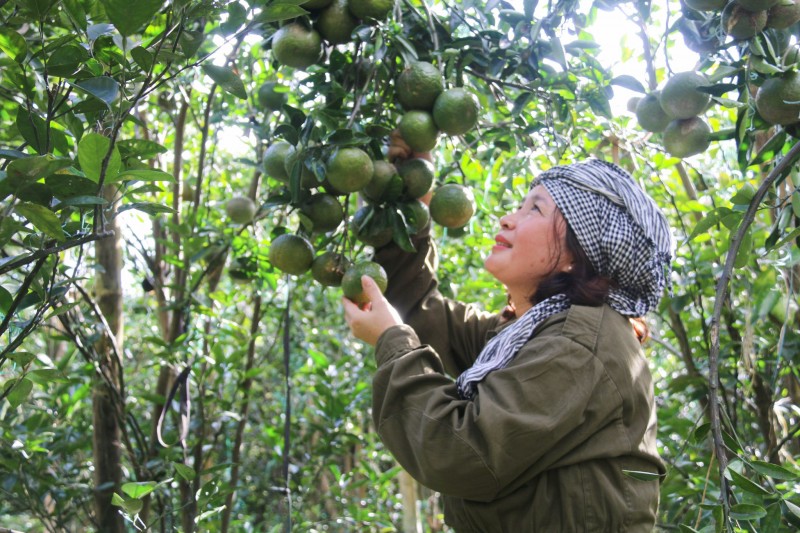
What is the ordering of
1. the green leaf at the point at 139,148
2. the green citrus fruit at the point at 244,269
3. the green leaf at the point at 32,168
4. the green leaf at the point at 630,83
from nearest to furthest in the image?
the green leaf at the point at 32,168 → the green leaf at the point at 139,148 → the green leaf at the point at 630,83 → the green citrus fruit at the point at 244,269

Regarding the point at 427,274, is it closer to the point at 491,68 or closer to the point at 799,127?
the point at 491,68

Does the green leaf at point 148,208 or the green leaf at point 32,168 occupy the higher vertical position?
the green leaf at point 32,168

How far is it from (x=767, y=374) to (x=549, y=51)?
5.44ft

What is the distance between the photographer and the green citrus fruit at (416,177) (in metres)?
1.86

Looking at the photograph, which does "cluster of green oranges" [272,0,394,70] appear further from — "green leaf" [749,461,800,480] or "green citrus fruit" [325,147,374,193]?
"green leaf" [749,461,800,480]

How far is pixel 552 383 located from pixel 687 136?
0.77m

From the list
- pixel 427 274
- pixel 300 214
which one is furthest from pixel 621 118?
pixel 300 214

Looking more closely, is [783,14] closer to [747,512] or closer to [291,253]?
[747,512]

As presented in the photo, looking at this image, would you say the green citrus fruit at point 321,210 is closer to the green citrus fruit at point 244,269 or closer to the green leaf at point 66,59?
the green citrus fruit at point 244,269

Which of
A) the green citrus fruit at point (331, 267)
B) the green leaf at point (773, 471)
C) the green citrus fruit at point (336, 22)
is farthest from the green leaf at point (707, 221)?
the green citrus fruit at point (336, 22)

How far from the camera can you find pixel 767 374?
9.13 ft

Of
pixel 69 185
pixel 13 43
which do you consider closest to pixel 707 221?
pixel 69 185

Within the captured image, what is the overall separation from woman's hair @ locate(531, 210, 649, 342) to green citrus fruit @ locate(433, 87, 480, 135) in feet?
1.04

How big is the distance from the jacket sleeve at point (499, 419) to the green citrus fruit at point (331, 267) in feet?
1.26
